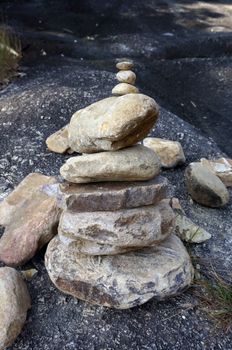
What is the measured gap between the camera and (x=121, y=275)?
91.0 inches

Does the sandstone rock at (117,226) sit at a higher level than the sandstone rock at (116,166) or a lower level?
lower

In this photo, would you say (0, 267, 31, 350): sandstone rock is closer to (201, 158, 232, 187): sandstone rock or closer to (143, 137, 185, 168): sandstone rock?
(143, 137, 185, 168): sandstone rock

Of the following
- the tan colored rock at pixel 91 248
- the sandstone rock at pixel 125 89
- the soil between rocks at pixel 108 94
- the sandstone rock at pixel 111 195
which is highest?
the sandstone rock at pixel 125 89

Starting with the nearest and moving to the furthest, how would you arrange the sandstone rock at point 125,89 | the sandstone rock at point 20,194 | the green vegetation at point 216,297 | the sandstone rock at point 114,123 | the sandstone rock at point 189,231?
the sandstone rock at point 114,123
the green vegetation at point 216,297
the sandstone rock at point 125,89
the sandstone rock at point 189,231
the sandstone rock at point 20,194

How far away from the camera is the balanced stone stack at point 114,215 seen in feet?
7.22

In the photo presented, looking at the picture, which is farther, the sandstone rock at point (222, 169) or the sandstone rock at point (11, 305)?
the sandstone rock at point (222, 169)

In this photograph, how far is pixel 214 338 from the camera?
2.31 m

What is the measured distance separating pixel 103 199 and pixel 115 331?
624 mm

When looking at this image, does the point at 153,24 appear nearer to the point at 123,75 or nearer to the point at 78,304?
the point at 123,75

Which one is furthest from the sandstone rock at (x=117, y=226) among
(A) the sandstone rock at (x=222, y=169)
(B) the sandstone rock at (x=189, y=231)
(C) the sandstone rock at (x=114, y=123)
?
(A) the sandstone rock at (x=222, y=169)

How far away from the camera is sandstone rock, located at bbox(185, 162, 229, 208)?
10.4 feet

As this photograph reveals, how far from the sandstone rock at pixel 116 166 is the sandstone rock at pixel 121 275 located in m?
0.40

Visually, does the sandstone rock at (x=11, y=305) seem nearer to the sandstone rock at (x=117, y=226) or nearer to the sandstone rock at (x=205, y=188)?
the sandstone rock at (x=117, y=226)

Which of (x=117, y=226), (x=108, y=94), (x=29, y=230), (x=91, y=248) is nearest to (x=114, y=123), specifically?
(x=117, y=226)
